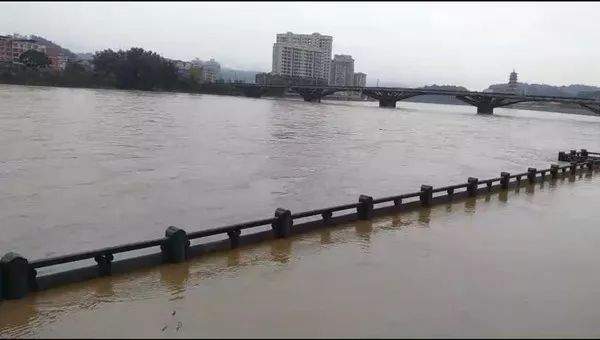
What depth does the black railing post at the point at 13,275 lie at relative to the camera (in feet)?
22.9

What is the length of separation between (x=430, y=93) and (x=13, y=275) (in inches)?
3570

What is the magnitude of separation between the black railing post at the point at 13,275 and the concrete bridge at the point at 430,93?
85386mm

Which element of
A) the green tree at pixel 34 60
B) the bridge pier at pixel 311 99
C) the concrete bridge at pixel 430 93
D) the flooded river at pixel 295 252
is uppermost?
the green tree at pixel 34 60

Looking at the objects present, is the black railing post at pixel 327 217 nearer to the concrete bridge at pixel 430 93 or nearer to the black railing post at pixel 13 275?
the black railing post at pixel 13 275

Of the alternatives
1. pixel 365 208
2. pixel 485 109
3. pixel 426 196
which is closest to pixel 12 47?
pixel 485 109

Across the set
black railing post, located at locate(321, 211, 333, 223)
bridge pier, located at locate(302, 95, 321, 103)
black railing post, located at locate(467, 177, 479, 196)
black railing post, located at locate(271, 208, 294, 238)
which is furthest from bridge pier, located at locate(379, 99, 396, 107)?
black railing post, located at locate(271, 208, 294, 238)

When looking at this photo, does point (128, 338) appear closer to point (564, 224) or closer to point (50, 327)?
point (50, 327)

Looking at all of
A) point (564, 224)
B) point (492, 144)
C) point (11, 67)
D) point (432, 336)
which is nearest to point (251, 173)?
point (564, 224)

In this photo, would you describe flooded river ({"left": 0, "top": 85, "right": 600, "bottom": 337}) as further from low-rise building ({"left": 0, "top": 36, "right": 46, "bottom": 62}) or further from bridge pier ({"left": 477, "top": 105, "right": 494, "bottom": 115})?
low-rise building ({"left": 0, "top": 36, "right": 46, "bottom": 62})

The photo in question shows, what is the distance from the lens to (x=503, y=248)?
10383 millimetres

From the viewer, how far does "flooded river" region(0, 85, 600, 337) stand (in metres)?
6.65

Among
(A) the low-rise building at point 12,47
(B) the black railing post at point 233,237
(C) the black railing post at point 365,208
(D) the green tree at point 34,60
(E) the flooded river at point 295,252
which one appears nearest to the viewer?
(E) the flooded river at point 295,252

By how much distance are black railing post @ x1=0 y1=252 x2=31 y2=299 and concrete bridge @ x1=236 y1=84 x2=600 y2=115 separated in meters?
85.4


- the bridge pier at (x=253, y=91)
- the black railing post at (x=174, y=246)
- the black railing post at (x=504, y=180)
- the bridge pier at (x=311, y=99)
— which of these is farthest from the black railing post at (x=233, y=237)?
the bridge pier at (x=253, y=91)
